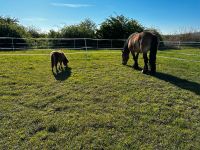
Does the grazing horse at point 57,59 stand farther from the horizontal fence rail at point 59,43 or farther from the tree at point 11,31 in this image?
the tree at point 11,31

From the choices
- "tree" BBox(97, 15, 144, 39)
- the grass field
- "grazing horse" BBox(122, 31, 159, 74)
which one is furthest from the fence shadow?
"tree" BBox(97, 15, 144, 39)

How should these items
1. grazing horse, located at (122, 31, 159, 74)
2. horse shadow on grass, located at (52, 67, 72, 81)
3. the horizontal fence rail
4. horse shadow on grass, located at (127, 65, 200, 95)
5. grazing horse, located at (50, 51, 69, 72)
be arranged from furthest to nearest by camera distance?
the horizontal fence rail, grazing horse, located at (50, 51, 69, 72), grazing horse, located at (122, 31, 159, 74), horse shadow on grass, located at (52, 67, 72, 81), horse shadow on grass, located at (127, 65, 200, 95)

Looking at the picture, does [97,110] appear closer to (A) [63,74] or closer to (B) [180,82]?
(A) [63,74]

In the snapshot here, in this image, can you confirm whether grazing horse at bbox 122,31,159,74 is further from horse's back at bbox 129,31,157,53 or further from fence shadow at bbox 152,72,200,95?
fence shadow at bbox 152,72,200,95

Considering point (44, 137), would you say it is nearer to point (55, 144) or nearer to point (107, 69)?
point (55, 144)

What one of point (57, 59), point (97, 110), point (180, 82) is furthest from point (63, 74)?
point (180, 82)

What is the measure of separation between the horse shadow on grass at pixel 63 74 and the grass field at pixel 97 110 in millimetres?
32

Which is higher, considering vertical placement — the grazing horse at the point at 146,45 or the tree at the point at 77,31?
the tree at the point at 77,31

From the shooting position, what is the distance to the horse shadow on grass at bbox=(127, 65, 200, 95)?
23.5 feet

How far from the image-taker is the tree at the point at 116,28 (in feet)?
76.2

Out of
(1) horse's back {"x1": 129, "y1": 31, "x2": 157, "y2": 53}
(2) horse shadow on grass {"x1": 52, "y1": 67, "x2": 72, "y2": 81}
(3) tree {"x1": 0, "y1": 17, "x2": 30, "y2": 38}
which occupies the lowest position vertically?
(2) horse shadow on grass {"x1": 52, "y1": 67, "x2": 72, "y2": 81}

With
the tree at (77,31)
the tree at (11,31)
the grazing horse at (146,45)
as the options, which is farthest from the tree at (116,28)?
the grazing horse at (146,45)

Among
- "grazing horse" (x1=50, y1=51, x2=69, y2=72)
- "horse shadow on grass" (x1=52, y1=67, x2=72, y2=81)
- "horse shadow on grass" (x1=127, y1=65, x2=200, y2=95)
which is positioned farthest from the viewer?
"grazing horse" (x1=50, y1=51, x2=69, y2=72)

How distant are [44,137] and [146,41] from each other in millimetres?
5310
